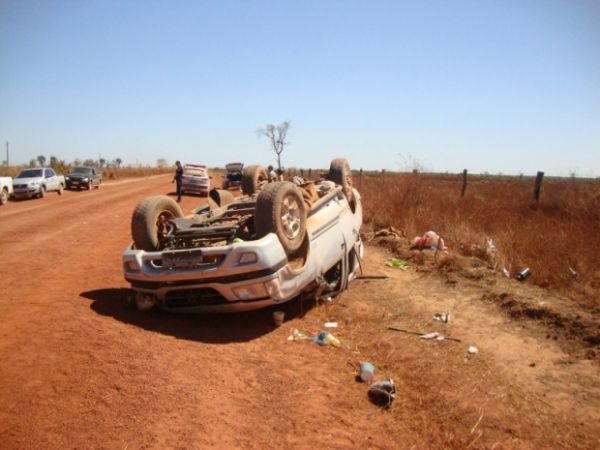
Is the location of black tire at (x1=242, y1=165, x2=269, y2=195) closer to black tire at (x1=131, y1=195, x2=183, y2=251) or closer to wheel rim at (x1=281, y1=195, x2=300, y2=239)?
black tire at (x1=131, y1=195, x2=183, y2=251)

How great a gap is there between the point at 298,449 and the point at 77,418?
1.47m

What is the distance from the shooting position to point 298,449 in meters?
2.88

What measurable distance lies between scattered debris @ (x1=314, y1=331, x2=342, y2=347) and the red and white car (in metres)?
20.4

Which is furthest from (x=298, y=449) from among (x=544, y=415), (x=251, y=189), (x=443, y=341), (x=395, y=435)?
(x=251, y=189)

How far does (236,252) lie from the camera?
442 cm

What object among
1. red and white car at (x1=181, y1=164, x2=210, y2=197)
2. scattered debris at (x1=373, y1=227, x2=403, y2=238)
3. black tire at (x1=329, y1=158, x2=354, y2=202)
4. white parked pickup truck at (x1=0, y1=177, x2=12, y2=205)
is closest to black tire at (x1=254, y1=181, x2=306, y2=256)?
black tire at (x1=329, y1=158, x2=354, y2=202)

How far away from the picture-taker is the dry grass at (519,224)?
6629mm

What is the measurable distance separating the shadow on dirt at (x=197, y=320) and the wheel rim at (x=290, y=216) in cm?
111

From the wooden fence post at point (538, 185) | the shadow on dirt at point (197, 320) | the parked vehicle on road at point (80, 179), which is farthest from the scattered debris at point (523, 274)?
the parked vehicle on road at point (80, 179)

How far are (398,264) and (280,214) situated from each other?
4.15 metres

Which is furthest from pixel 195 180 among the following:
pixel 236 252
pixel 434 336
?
pixel 434 336

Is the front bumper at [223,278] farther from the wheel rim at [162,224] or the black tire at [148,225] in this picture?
the wheel rim at [162,224]

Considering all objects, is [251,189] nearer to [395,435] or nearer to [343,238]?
[343,238]

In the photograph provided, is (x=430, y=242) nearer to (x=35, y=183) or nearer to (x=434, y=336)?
(x=434, y=336)
